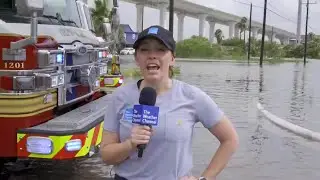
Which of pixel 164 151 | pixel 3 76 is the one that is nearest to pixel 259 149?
pixel 3 76

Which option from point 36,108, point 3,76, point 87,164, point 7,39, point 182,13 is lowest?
point 87,164

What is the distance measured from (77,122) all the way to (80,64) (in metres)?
1.05

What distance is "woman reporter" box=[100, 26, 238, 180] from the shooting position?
2678mm

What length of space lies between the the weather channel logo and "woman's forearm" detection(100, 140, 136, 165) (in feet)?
0.60

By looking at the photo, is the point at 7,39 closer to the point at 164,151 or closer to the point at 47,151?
the point at 47,151

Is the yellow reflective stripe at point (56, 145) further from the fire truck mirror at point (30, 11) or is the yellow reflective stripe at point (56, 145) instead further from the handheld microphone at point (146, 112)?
the handheld microphone at point (146, 112)

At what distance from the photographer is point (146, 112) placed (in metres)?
2.38

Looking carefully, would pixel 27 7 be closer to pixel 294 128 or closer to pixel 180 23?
pixel 294 128

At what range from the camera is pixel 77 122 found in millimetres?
4965

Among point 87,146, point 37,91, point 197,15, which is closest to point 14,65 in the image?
point 37,91

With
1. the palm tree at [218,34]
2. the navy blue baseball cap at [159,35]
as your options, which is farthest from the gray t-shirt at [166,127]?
the palm tree at [218,34]

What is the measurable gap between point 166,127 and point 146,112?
12.3 inches

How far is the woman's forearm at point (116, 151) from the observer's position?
101 inches

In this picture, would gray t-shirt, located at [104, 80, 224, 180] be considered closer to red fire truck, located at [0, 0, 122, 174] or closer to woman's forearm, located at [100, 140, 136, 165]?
woman's forearm, located at [100, 140, 136, 165]
